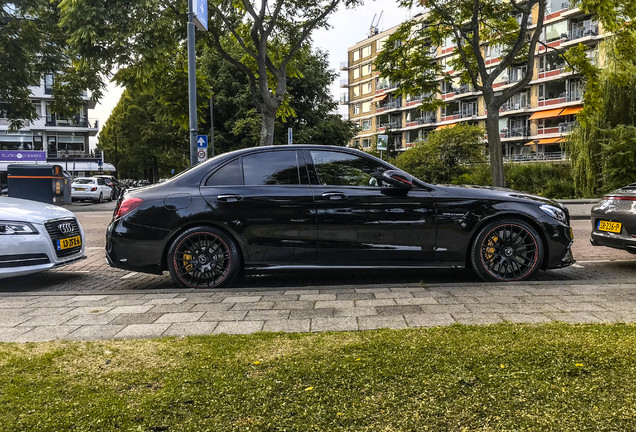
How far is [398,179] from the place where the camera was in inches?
211

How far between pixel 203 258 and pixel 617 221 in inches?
206

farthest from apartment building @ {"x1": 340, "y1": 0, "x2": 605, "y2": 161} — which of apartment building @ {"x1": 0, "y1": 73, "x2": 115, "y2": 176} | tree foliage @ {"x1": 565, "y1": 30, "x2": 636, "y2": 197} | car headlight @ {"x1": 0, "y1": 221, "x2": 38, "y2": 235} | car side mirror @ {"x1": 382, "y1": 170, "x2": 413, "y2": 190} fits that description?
car headlight @ {"x1": 0, "y1": 221, "x2": 38, "y2": 235}

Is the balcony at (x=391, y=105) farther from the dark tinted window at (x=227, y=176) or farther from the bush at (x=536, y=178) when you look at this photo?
the dark tinted window at (x=227, y=176)

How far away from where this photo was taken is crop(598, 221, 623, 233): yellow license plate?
21.0 feet

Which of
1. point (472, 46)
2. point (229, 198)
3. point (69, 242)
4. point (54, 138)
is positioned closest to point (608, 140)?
point (472, 46)

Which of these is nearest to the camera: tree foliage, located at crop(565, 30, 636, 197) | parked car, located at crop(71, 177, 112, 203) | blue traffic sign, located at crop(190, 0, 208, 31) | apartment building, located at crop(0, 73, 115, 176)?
blue traffic sign, located at crop(190, 0, 208, 31)

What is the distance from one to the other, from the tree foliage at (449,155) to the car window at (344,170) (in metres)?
24.3

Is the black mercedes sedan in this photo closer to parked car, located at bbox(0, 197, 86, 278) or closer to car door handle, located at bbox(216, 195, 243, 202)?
car door handle, located at bbox(216, 195, 243, 202)

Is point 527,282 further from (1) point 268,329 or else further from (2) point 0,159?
(2) point 0,159

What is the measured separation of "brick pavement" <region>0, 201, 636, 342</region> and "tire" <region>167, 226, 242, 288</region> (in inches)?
9.1

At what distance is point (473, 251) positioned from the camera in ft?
17.8

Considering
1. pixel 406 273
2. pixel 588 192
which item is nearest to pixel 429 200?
pixel 406 273

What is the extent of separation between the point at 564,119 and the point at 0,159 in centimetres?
5600

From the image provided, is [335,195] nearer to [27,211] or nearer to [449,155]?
[27,211]
